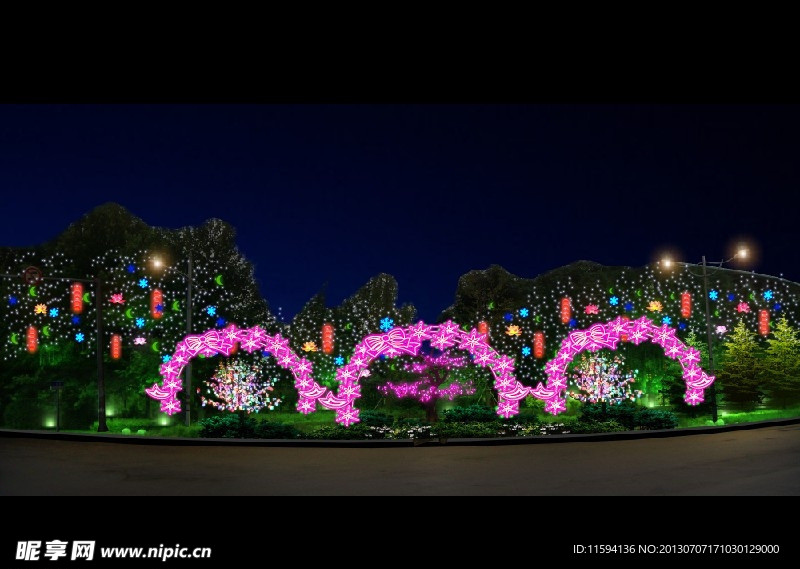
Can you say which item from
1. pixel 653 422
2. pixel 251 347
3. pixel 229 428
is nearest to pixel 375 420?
pixel 229 428

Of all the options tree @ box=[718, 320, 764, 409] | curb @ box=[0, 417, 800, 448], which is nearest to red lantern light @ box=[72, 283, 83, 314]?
curb @ box=[0, 417, 800, 448]

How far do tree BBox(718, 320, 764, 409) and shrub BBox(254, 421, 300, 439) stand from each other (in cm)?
2499

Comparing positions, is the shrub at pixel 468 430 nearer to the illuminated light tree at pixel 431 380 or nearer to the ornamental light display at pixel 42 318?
the illuminated light tree at pixel 431 380

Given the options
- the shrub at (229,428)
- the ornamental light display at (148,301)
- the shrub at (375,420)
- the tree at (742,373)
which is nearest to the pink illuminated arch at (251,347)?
the shrub at (375,420)

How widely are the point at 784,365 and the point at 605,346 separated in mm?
19880

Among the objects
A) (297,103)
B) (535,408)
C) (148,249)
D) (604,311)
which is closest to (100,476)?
(297,103)

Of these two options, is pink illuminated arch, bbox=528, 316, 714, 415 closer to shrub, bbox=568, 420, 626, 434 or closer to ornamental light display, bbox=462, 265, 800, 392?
shrub, bbox=568, 420, 626, 434

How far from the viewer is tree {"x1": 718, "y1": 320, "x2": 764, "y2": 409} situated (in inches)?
1566

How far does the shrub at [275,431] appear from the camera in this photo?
961 inches

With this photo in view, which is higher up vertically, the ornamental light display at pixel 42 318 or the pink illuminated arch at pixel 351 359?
the ornamental light display at pixel 42 318

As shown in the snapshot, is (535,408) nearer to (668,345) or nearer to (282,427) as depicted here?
(668,345)

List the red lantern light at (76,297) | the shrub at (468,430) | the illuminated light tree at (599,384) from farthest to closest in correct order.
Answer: the illuminated light tree at (599,384) < the red lantern light at (76,297) < the shrub at (468,430)

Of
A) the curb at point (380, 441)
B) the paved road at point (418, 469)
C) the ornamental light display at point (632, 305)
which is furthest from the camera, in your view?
the ornamental light display at point (632, 305)

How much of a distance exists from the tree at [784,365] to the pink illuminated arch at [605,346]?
44.3 feet
